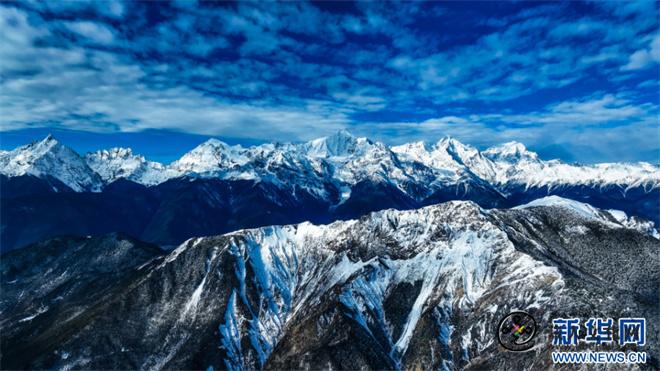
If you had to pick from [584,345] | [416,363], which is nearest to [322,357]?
[416,363]

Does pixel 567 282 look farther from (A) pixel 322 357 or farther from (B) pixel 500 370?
(A) pixel 322 357

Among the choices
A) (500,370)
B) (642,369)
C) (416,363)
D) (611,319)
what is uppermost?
(611,319)

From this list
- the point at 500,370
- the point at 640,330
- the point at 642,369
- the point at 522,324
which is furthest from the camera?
the point at 522,324

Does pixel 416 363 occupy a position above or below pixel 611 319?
below

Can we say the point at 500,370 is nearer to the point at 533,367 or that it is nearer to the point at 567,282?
the point at 533,367

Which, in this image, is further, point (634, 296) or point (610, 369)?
point (634, 296)

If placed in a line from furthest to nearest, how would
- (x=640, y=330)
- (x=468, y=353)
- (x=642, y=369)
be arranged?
(x=468, y=353) < (x=640, y=330) < (x=642, y=369)
